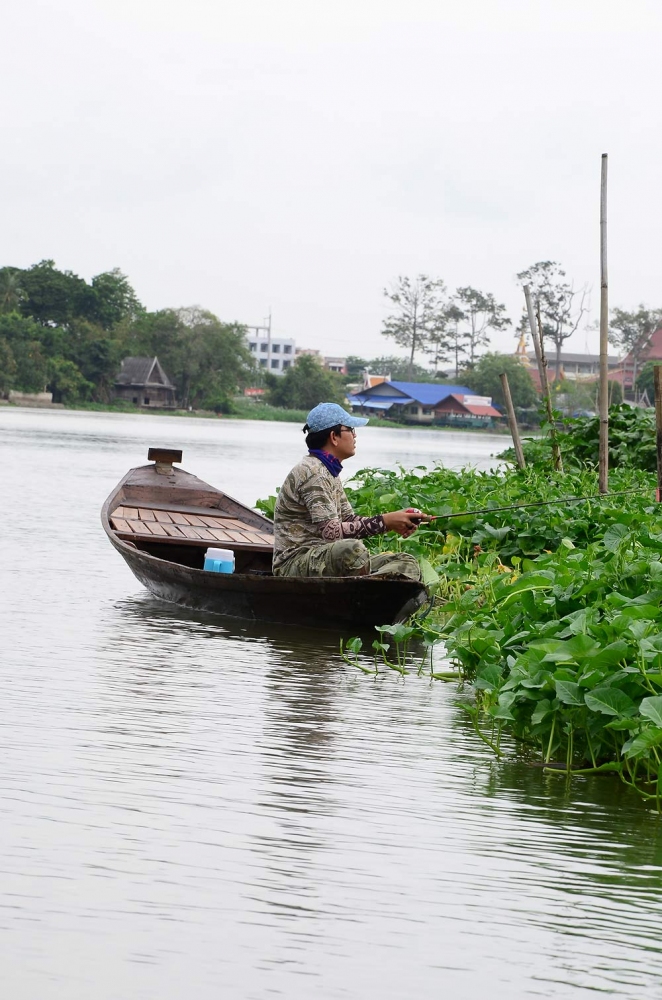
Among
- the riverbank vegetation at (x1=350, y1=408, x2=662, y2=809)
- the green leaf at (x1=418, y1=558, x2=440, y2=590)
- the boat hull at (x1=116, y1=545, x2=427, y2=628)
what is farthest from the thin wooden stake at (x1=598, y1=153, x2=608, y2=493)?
the boat hull at (x1=116, y1=545, x2=427, y2=628)

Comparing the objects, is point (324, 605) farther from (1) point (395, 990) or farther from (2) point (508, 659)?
(1) point (395, 990)

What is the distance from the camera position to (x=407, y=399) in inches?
3194

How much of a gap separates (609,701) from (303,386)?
73.9 metres

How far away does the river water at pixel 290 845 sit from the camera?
3.08m

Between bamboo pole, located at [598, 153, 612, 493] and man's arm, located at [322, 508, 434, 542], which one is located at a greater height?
bamboo pole, located at [598, 153, 612, 493]

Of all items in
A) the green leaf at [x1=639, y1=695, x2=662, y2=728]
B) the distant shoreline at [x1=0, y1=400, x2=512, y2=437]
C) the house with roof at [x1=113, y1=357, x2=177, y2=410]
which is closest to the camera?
the green leaf at [x1=639, y1=695, x2=662, y2=728]

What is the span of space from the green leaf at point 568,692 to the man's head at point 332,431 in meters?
2.61

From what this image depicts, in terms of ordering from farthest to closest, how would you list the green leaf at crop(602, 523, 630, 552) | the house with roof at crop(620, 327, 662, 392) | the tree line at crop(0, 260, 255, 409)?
the house with roof at crop(620, 327, 662, 392) < the tree line at crop(0, 260, 255, 409) < the green leaf at crop(602, 523, 630, 552)

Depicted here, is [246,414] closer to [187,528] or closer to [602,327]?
[187,528]

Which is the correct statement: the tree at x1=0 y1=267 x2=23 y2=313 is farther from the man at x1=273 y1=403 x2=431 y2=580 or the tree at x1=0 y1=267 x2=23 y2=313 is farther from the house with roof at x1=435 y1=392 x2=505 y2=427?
the man at x1=273 y1=403 x2=431 y2=580

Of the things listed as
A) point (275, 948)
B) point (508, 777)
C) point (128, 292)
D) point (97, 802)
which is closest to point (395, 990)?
point (275, 948)

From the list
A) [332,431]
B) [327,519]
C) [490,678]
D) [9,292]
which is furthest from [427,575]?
[9,292]

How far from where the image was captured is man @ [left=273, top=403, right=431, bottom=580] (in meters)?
7.14

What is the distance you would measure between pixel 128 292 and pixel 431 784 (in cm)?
7251
